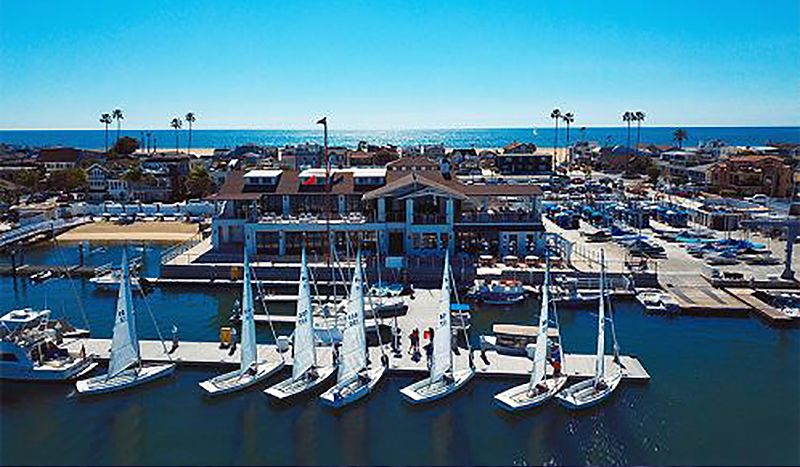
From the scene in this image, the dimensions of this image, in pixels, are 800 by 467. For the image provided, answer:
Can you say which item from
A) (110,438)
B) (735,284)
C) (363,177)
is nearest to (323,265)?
(363,177)

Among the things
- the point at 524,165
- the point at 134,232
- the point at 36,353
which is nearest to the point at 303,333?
the point at 36,353

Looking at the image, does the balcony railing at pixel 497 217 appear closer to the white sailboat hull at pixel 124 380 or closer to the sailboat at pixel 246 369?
the sailboat at pixel 246 369

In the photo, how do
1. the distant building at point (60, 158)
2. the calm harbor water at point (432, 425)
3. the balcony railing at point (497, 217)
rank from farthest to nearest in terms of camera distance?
1. the distant building at point (60, 158)
2. the balcony railing at point (497, 217)
3. the calm harbor water at point (432, 425)

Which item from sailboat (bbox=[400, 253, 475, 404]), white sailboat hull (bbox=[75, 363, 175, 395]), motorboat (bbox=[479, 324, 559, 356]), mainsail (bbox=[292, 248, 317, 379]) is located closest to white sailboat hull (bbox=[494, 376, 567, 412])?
sailboat (bbox=[400, 253, 475, 404])

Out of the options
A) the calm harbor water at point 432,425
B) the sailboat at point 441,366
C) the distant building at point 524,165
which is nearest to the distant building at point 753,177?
the distant building at point 524,165

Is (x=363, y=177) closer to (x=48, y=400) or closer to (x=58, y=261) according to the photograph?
(x=58, y=261)

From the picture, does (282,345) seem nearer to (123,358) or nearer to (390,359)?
(390,359)
